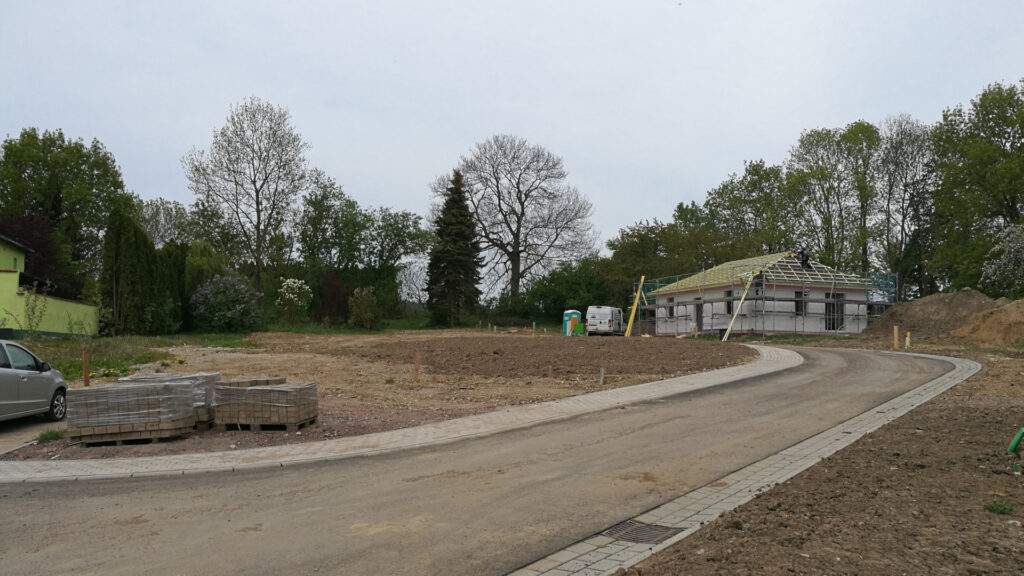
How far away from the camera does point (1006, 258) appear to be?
17.2 metres

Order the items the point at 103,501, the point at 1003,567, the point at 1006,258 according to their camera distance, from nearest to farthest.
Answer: the point at 1003,567 < the point at 103,501 < the point at 1006,258

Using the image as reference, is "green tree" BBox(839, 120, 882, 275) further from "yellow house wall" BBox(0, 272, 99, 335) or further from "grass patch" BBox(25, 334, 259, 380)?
"yellow house wall" BBox(0, 272, 99, 335)

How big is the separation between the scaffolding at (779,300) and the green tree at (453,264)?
65.6ft

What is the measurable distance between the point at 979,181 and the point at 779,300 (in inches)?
627

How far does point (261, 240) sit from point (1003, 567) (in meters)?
48.0

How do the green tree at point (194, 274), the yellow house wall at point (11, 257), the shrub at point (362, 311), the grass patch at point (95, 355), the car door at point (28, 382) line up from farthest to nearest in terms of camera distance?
the shrub at point (362, 311), the green tree at point (194, 274), the yellow house wall at point (11, 257), the grass patch at point (95, 355), the car door at point (28, 382)

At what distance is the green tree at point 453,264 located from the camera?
57.8m

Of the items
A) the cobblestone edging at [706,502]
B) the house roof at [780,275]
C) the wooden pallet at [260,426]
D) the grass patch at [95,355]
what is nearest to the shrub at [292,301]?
the grass patch at [95,355]

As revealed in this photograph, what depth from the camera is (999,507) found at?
5340 millimetres

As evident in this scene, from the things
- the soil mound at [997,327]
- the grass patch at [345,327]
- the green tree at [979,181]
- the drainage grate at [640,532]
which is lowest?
the drainage grate at [640,532]

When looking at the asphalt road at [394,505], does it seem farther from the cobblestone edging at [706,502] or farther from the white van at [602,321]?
the white van at [602,321]

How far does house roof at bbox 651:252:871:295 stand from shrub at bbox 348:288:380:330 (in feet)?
77.7

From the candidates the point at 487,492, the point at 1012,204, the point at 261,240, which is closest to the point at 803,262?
the point at 1012,204

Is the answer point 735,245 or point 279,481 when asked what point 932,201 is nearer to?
point 735,245
